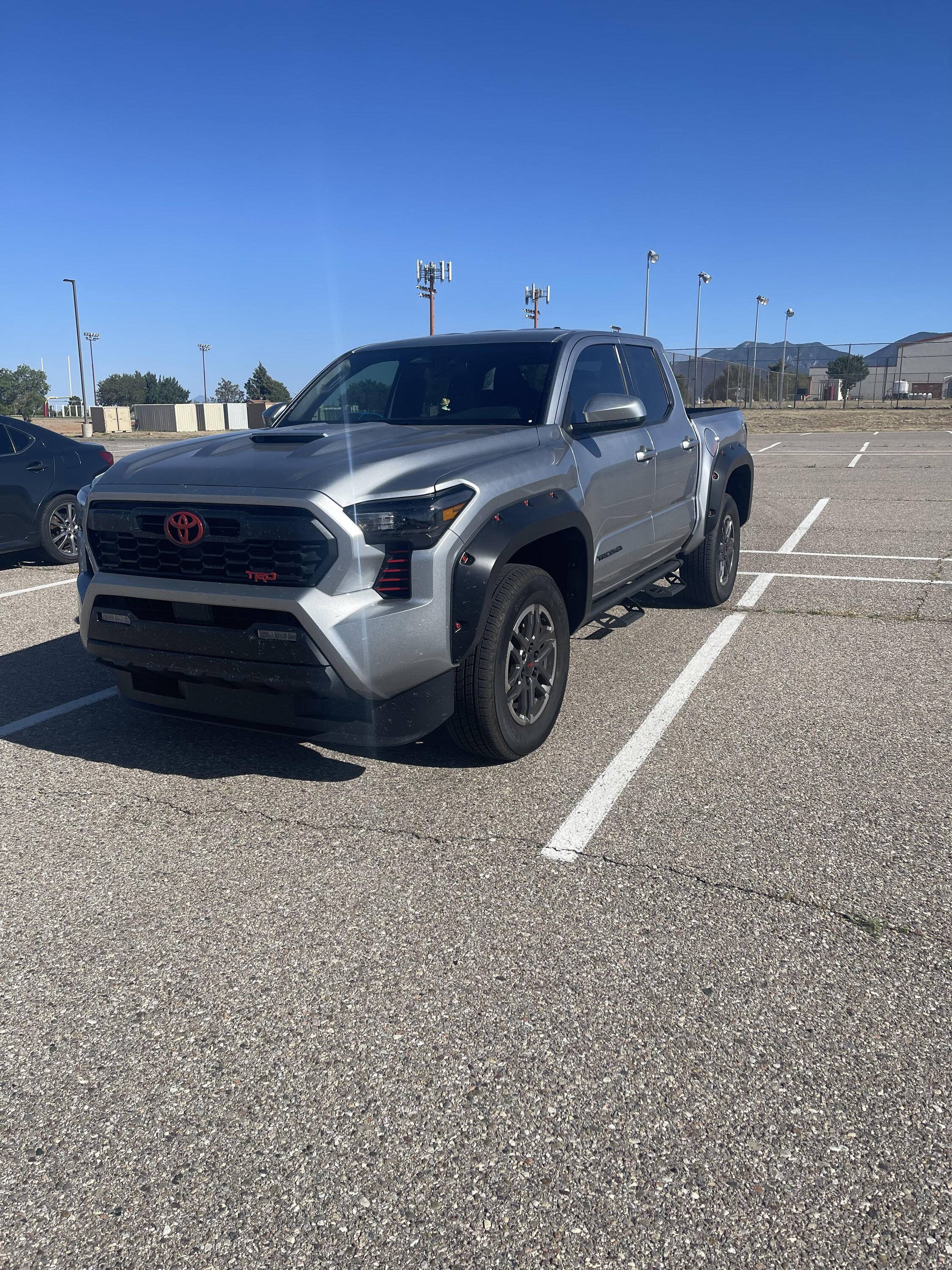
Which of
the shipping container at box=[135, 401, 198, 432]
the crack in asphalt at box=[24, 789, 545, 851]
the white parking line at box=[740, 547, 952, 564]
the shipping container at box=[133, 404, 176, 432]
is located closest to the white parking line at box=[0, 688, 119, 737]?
the crack in asphalt at box=[24, 789, 545, 851]

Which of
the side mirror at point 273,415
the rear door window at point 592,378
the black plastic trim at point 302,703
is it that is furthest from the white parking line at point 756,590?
the black plastic trim at point 302,703

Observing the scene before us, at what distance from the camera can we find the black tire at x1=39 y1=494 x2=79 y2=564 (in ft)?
30.2

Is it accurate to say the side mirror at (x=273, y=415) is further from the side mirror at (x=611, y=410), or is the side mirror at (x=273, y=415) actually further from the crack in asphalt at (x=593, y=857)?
the crack in asphalt at (x=593, y=857)

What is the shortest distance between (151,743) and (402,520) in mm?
1886

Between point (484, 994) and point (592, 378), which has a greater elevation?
point (592, 378)

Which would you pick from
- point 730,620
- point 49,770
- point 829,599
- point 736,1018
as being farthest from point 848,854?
point 829,599

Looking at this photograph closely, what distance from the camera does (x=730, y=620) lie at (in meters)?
7.18

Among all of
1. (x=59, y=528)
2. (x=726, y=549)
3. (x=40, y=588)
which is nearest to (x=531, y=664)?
(x=726, y=549)

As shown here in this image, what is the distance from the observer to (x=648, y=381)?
630 centimetres

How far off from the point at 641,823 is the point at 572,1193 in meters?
1.82

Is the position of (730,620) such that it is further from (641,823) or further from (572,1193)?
(572,1193)

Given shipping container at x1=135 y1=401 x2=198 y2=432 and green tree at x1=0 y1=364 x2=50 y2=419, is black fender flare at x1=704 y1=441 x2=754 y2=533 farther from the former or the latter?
green tree at x1=0 y1=364 x2=50 y2=419

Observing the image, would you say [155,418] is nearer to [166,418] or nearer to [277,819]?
[166,418]

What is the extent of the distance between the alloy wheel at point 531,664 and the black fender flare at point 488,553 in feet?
0.99
